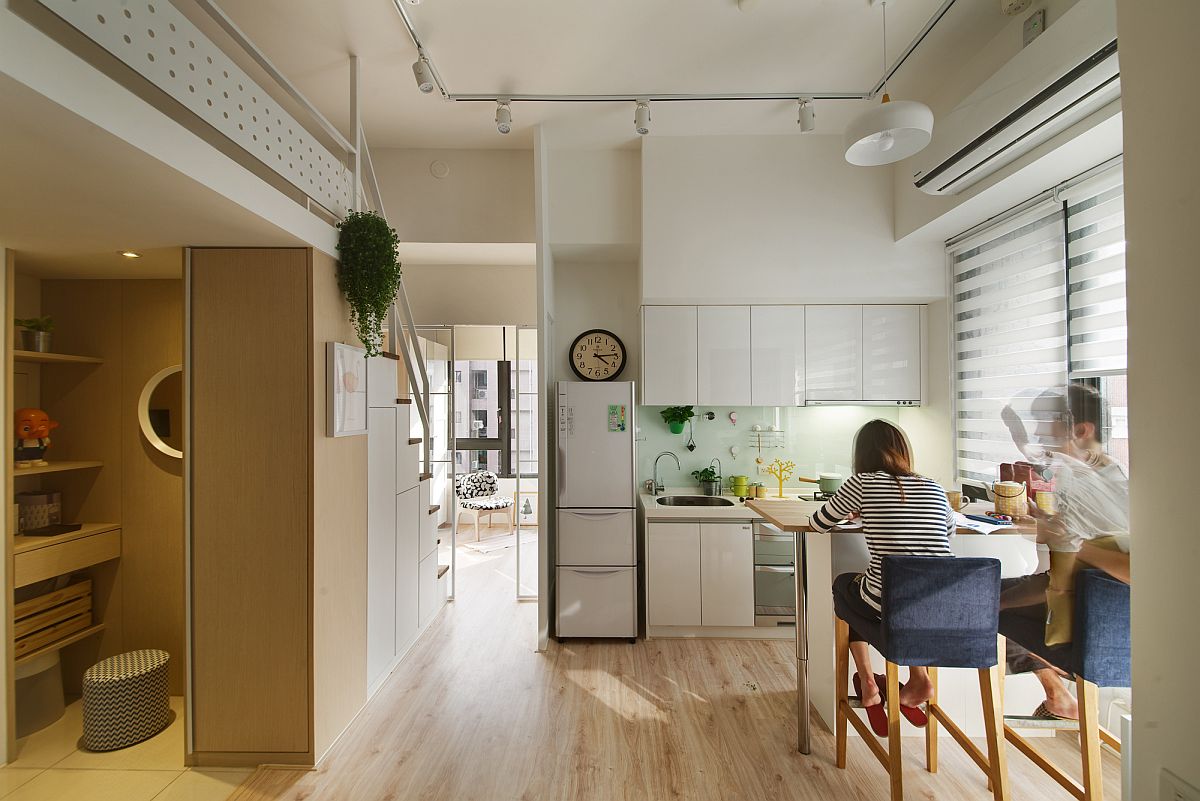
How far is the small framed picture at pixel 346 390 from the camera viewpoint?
249 cm

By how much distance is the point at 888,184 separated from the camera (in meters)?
3.71

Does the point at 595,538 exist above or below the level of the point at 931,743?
above

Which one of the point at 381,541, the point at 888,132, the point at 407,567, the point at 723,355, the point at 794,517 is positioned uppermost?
the point at 888,132

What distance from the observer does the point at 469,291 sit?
16.8 ft

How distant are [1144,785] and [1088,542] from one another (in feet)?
3.12

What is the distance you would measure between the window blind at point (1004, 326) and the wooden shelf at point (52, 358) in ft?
15.7

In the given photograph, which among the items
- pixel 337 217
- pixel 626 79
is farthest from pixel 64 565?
pixel 626 79

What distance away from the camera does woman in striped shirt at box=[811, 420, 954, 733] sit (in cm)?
204

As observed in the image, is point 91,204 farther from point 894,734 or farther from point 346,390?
point 894,734

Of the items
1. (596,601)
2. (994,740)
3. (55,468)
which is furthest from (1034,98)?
(55,468)

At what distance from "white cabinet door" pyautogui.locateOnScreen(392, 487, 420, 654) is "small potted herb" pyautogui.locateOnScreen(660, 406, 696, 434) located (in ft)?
5.93

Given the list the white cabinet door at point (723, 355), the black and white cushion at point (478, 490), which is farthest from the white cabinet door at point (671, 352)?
the black and white cushion at point (478, 490)

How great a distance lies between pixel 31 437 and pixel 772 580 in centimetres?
404

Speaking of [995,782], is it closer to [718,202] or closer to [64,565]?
[718,202]
